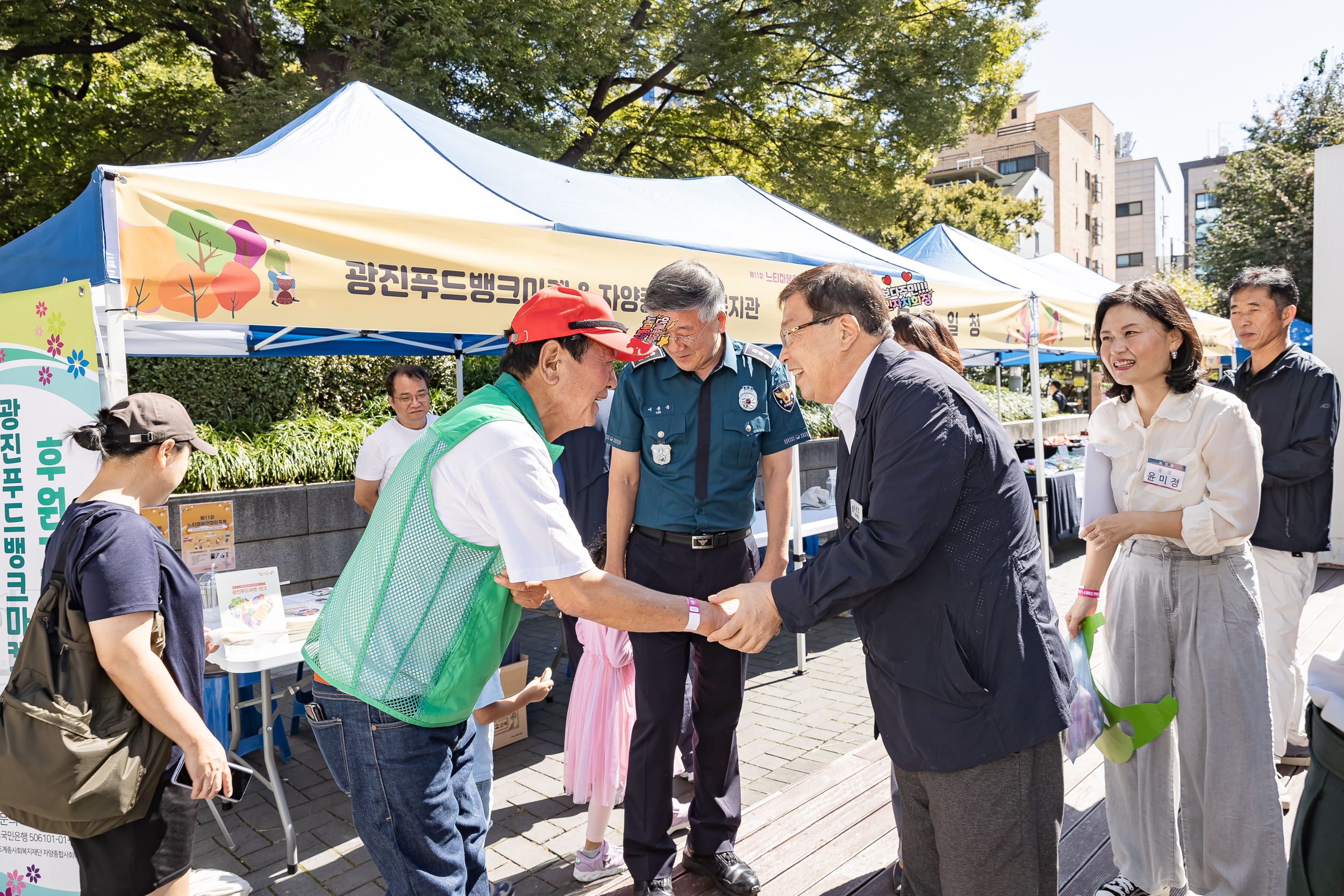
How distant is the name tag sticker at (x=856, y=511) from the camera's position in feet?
6.28

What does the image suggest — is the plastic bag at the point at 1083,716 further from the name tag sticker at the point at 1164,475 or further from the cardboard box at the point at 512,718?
the cardboard box at the point at 512,718

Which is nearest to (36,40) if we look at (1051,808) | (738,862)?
(738,862)

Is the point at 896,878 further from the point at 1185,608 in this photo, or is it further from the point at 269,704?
the point at 269,704

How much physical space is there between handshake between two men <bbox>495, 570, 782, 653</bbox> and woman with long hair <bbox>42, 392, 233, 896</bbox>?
1.01 meters

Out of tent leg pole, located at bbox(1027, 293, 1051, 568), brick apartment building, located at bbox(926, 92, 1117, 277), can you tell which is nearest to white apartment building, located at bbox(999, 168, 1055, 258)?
brick apartment building, located at bbox(926, 92, 1117, 277)

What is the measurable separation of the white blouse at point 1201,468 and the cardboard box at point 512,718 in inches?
120

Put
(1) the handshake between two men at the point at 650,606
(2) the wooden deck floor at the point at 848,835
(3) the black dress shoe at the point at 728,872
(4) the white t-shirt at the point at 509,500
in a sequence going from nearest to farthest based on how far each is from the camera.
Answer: (4) the white t-shirt at the point at 509,500
(1) the handshake between two men at the point at 650,606
(3) the black dress shoe at the point at 728,872
(2) the wooden deck floor at the point at 848,835

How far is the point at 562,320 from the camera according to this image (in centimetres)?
187

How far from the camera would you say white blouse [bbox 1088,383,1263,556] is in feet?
8.11

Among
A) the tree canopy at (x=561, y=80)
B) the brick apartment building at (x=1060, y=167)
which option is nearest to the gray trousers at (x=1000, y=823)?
the tree canopy at (x=561, y=80)

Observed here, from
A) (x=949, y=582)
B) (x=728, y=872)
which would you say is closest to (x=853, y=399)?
(x=949, y=582)

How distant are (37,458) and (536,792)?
2446 mm

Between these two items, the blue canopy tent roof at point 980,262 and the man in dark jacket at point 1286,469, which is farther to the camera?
the blue canopy tent roof at point 980,262

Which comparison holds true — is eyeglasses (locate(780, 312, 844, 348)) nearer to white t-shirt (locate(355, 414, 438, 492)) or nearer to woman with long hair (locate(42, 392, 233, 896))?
woman with long hair (locate(42, 392, 233, 896))
